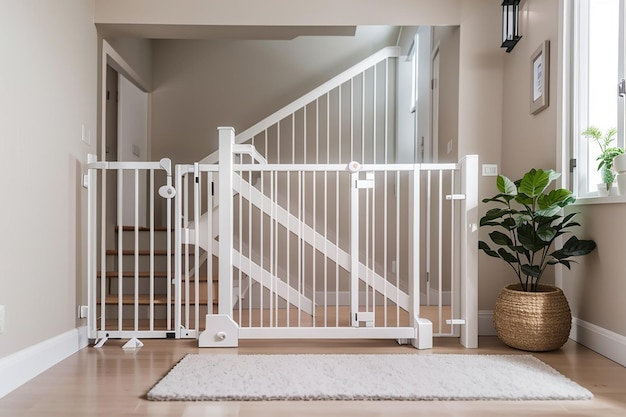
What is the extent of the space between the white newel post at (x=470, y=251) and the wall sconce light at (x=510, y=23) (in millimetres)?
893

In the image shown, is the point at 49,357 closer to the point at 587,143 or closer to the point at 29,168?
the point at 29,168

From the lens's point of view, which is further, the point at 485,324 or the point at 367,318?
the point at 485,324

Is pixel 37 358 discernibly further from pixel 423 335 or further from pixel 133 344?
pixel 423 335

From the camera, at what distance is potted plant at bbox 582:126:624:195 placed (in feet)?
8.04

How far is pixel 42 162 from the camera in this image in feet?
8.14

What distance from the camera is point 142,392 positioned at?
205 centimetres

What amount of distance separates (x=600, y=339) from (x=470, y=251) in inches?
30.8

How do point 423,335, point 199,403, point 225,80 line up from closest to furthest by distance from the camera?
1. point 199,403
2. point 423,335
3. point 225,80

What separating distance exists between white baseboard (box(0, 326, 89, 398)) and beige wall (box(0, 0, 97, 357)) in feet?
0.13

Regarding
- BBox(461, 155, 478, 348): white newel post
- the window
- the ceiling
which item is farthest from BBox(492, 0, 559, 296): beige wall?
the ceiling

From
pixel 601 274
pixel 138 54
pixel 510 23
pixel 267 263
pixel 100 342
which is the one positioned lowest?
pixel 100 342

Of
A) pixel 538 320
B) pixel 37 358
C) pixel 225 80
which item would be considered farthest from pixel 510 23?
pixel 37 358

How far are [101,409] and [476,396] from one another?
1443 millimetres

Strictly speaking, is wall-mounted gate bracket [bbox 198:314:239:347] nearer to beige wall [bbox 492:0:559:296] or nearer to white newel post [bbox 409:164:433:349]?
white newel post [bbox 409:164:433:349]
